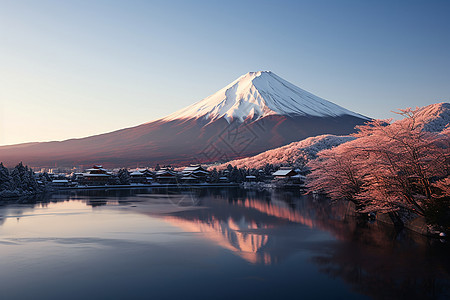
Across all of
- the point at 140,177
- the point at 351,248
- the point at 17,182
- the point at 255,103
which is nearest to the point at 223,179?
the point at 140,177

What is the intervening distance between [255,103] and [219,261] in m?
146

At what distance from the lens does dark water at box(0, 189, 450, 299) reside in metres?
8.08

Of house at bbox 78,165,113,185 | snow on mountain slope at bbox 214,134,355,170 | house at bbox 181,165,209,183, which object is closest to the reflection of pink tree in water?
house at bbox 78,165,113,185

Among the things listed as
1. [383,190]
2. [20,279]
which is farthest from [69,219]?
[383,190]

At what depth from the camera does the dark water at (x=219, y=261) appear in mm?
8078

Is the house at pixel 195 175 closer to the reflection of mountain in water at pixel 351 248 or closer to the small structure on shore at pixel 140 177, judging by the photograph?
the small structure on shore at pixel 140 177

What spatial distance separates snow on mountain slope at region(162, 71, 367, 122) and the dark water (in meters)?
129

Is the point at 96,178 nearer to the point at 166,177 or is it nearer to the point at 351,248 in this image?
the point at 166,177

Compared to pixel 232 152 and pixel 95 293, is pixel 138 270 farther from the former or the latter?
pixel 232 152

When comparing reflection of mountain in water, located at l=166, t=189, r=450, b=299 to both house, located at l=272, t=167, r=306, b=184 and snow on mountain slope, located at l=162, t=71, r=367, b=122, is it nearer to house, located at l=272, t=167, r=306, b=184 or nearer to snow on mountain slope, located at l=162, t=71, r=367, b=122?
house, located at l=272, t=167, r=306, b=184

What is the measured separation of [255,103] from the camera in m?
154

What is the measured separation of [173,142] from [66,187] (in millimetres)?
76146

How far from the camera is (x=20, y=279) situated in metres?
8.88

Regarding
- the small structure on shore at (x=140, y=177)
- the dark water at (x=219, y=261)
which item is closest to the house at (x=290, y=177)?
the small structure on shore at (x=140, y=177)
